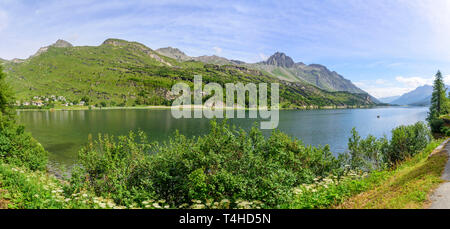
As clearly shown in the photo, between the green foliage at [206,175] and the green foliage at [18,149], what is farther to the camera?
the green foliage at [18,149]

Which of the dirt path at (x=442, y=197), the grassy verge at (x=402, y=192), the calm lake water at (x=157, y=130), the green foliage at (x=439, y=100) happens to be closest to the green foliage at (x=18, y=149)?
the calm lake water at (x=157, y=130)

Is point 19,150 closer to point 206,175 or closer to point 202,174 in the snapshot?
point 206,175

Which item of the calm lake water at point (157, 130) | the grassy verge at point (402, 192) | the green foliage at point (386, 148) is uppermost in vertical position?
the grassy verge at point (402, 192)

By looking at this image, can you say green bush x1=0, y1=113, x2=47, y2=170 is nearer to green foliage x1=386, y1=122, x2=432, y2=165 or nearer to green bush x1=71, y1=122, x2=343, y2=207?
green bush x1=71, y1=122, x2=343, y2=207

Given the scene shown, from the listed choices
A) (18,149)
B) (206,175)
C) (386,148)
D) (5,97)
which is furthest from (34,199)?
(5,97)

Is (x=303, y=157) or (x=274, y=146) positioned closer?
(x=274, y=146)

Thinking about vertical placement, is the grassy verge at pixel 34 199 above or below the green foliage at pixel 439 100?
below

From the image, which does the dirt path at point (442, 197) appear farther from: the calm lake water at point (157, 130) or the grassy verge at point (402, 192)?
the calm lake water at point (157, 130)

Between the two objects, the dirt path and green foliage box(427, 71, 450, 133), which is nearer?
the dirt path

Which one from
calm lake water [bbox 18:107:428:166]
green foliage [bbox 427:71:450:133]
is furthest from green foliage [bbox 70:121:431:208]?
green foliage [bbox 427:71:450:133]
